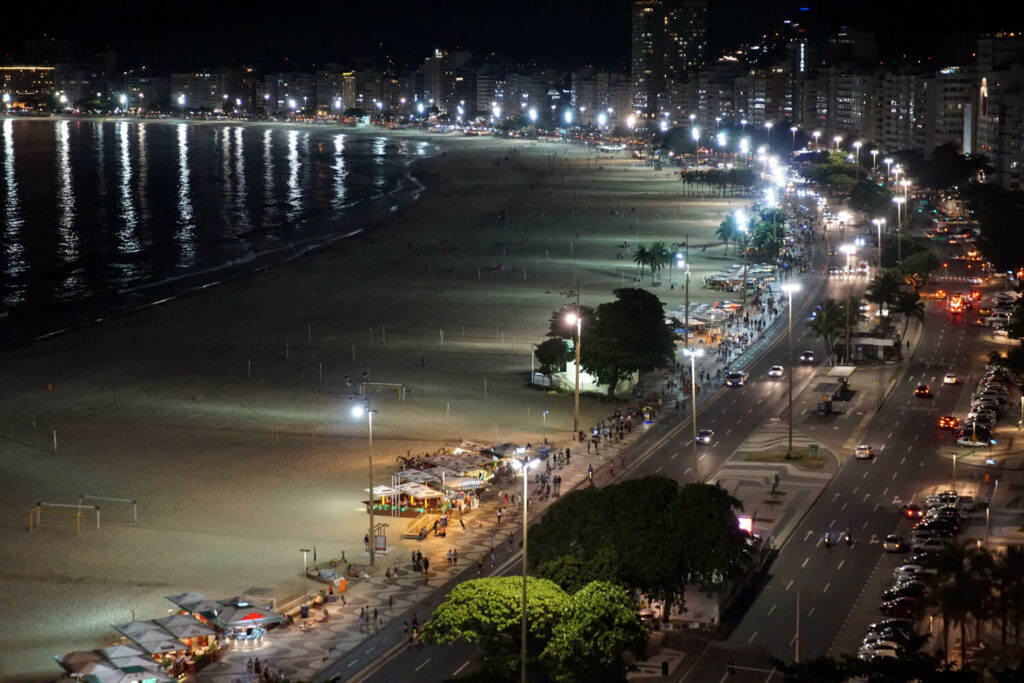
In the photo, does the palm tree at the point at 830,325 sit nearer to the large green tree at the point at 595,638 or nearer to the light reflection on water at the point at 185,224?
the large green tree at the point at 595,638

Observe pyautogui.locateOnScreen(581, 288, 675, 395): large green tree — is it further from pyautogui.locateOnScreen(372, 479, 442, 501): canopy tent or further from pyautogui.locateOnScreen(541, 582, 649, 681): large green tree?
pyautogui.locateOnScreen(541, 582, 649, 681): large green tree

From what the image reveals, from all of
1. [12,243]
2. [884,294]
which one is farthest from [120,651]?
[12,243]

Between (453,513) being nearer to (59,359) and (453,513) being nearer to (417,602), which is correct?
(417,602)

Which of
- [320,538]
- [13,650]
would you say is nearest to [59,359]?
[320,538]

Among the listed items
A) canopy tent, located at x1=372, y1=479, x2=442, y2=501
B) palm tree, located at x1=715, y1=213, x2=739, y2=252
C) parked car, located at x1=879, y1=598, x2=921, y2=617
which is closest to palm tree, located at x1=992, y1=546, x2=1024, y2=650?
parked car, located at x1=879, y1=598, x2=921, y2=617

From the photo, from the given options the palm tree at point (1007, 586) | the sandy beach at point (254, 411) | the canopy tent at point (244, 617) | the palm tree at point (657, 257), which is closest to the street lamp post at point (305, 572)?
the sandy beach at point (254, 411)
